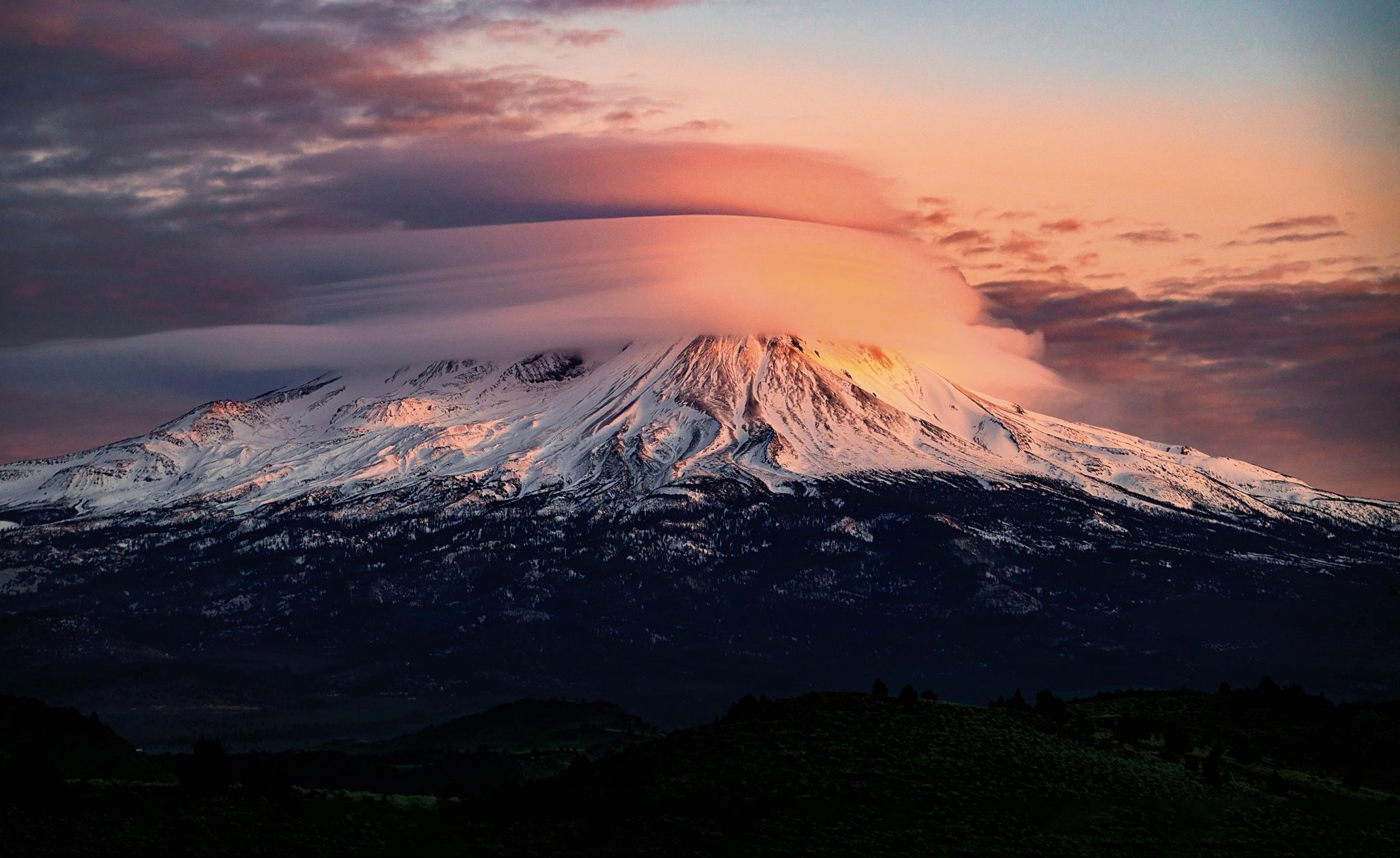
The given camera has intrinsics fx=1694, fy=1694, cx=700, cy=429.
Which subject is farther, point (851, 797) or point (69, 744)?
point (69, 744)

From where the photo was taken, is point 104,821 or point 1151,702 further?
point 1151,702

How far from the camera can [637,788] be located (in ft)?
224

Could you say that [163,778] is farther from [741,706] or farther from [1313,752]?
[1313,752]

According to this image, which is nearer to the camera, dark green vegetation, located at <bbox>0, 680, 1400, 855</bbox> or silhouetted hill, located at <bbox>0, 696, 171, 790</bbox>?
dark green vegetation, located at <bbox>0, 680, 1400, 855</bbox>

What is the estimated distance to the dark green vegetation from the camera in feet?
204

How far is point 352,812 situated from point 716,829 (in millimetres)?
13944

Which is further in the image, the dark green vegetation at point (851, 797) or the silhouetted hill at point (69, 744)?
the silhouetted hill at point (69, 744)

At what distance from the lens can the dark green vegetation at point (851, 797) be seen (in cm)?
6231

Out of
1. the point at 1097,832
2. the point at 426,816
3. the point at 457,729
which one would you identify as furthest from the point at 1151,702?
the point at 457,729

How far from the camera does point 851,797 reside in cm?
6844

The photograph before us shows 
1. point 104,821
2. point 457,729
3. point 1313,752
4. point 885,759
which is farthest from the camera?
point 457,729

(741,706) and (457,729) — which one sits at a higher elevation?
(741,706)

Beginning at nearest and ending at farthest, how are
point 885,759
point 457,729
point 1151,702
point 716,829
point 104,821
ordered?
1. point 104,821
2. point 716,829
3. point 885,759
4. point 1151,702
5. point 457,729

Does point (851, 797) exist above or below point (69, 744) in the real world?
below
